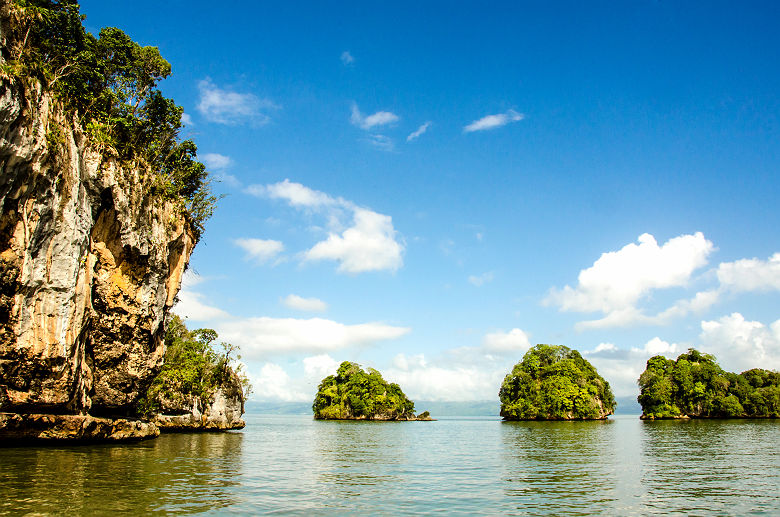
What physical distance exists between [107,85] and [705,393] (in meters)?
123

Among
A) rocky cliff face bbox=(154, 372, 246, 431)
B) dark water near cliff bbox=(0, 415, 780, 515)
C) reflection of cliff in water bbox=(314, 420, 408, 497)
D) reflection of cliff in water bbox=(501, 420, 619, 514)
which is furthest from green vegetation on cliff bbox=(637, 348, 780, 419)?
reflection of cliff in water bbox=(314, 420, 408, 497)

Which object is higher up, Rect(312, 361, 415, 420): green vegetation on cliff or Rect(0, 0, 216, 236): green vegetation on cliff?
Rect(0, 0, 216, 236): green vegetation on cliff

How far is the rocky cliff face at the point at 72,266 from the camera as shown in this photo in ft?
77.6

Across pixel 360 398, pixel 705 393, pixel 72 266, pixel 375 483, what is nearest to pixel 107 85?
pixel 72 266

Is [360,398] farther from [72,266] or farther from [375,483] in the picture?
[375,483]

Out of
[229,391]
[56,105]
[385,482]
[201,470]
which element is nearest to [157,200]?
[56,105]

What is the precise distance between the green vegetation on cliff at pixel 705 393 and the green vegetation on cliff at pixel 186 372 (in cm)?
9104

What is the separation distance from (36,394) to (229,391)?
4704 centimetres

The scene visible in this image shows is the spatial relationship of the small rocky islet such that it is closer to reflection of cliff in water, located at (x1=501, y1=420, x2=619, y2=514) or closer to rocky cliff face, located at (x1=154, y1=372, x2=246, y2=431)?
rocky cliff face, located at (x1=154, y1=372, x2=246, y2=431)

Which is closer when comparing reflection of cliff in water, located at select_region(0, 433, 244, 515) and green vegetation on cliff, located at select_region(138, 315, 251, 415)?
reflection of cliff in water, located at select_region(0, 433, 244, 515)

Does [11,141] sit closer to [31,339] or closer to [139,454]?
[31,339]

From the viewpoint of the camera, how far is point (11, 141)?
22016 mm

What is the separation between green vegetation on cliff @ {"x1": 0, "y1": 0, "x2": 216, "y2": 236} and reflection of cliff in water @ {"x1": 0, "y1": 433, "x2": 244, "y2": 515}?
16.0 m

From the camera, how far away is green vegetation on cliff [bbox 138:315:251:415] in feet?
195
